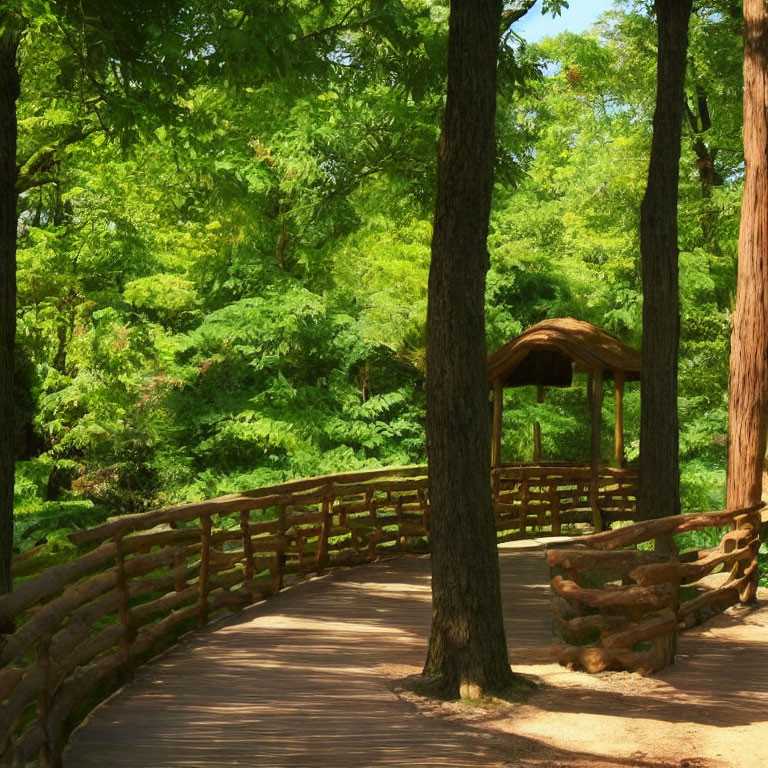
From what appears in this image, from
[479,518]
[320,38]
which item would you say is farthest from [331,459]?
[479,518]

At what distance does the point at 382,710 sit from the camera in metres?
7.07

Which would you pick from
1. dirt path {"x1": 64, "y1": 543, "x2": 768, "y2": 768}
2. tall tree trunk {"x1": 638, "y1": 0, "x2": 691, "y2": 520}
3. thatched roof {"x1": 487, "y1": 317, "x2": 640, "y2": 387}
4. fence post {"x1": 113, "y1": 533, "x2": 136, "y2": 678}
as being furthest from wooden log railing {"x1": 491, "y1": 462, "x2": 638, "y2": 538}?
fence post {"x1": 113, "y1": 533, "x2": 136, "y2": 678}

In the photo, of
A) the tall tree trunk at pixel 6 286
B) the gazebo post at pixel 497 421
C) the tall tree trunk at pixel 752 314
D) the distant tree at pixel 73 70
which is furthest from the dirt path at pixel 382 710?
the gazebo post at pixel 497 421

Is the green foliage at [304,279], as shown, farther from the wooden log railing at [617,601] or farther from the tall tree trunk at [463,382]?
the wooden log railing at [617,601]

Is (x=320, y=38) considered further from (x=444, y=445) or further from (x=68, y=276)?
(x=68, y=276)

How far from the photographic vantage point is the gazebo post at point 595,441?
17.3 meters

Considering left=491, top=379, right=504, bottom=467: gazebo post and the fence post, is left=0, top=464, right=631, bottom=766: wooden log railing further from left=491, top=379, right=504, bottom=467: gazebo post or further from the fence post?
left=491, top=379, right=504, bottom=467: gazebo post

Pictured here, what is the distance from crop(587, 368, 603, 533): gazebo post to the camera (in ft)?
56.8

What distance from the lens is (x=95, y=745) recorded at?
6.12 metres

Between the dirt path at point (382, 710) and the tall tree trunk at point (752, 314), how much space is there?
10.6ft

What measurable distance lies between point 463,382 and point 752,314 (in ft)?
22.5

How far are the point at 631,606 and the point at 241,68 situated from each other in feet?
21.1

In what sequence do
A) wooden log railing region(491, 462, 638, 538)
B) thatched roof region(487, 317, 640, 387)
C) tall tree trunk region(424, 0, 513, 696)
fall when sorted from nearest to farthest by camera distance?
tall tree trunk region(424, 0, 513, 696) < thatched roof region(487, 317, 640, 387) < wooden log railing region(491, 462, 638, 538)

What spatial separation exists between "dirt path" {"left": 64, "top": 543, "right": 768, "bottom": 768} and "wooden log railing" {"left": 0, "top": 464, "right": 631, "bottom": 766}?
0.30m
